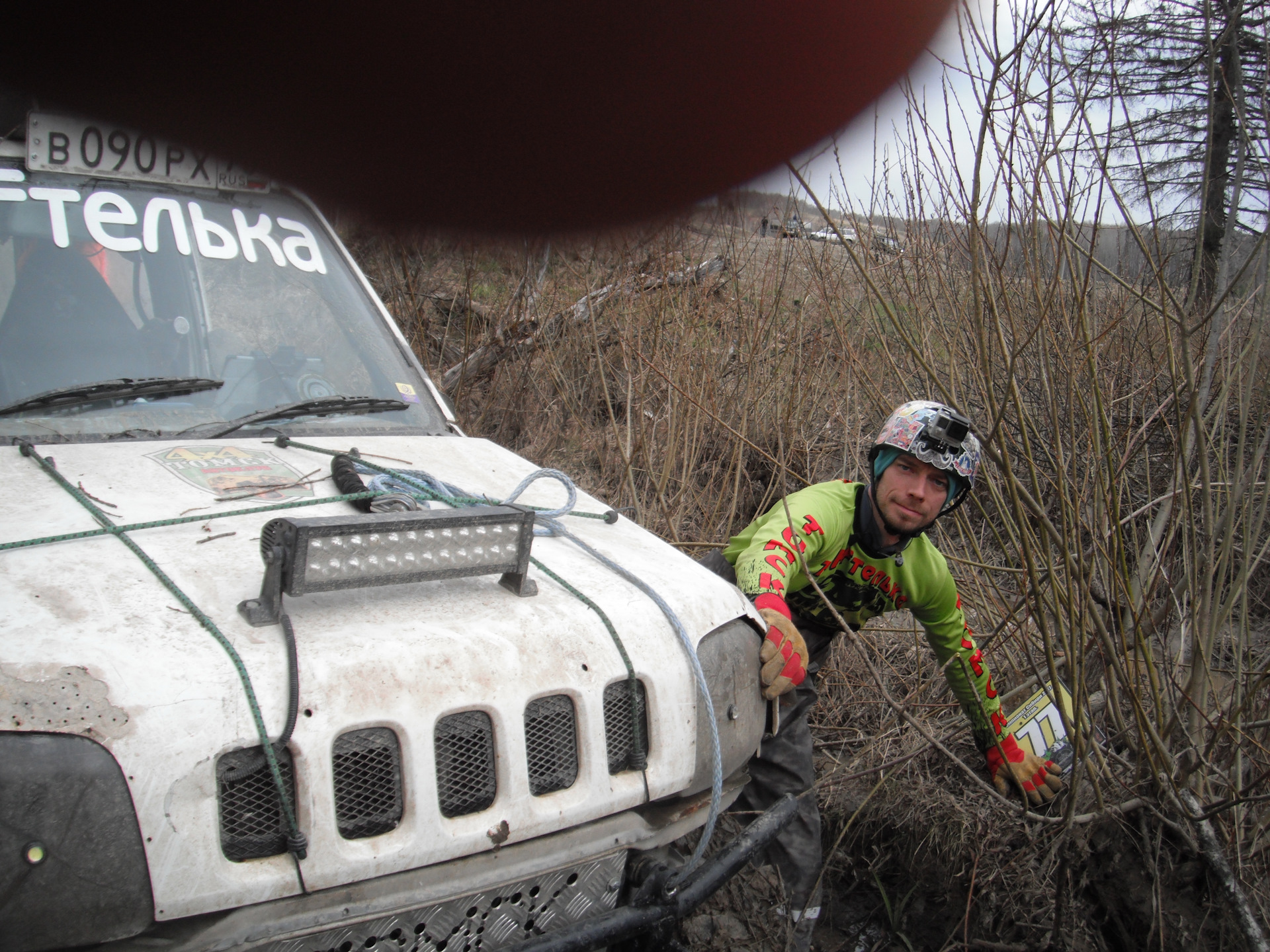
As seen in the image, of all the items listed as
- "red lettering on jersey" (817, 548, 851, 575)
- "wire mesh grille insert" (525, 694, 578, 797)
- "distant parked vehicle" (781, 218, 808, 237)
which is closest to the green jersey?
"red lettering on jersey" (817, 548, 851, 575)

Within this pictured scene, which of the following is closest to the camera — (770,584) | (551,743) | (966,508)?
(551,743)

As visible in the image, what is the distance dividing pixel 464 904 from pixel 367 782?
0.35 meters

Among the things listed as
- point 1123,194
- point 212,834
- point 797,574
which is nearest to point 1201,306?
point 1123,194

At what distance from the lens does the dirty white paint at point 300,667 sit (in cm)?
142

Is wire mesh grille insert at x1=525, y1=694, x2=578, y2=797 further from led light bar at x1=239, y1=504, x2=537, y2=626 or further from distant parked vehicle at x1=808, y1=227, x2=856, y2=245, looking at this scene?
distant parked vehicle at x1=808, y1=227, x2=856, y2=245

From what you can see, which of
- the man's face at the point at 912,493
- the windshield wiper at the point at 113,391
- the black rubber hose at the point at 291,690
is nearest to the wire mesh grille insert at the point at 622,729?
the black rubber hose at the point at 291,690

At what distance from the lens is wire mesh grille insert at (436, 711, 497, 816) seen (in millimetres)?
1673

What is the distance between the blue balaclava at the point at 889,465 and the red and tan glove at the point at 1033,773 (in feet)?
2.98

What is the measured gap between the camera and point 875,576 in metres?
3.07

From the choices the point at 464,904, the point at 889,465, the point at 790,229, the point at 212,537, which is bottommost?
the point at 464,904

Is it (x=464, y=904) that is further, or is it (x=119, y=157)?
(x=119, y=157)

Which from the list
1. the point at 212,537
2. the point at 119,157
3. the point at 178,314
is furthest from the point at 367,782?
the point at 119,157

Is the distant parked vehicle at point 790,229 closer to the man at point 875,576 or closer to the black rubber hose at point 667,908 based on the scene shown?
the man at point 875,576

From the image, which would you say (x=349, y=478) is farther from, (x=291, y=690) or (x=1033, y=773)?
(x=1033, y=773)
